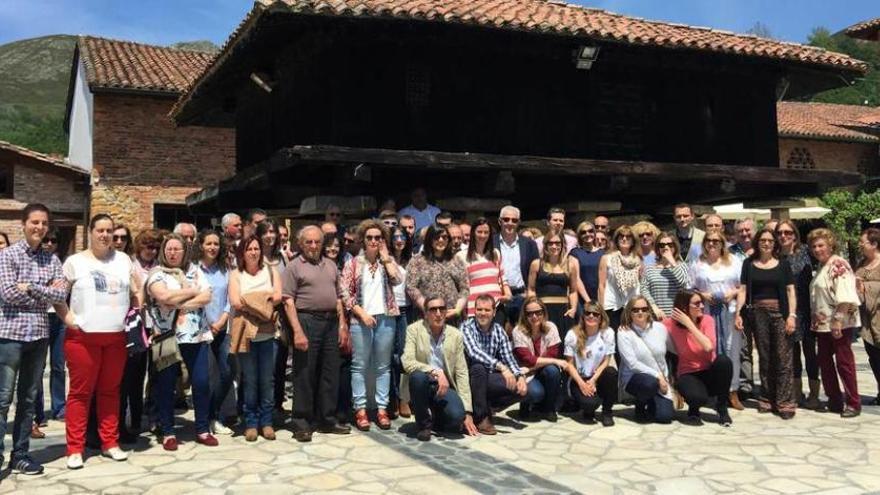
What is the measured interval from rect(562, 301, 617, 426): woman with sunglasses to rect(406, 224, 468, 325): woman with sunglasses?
1.16 m

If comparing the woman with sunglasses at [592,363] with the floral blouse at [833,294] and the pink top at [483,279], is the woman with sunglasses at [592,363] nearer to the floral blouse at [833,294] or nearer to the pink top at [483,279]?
the pink top at [483,279]

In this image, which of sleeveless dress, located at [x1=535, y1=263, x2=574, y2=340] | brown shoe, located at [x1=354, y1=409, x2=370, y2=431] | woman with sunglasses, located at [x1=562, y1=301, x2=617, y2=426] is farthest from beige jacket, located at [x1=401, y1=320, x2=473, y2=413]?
sleeveless dress, located at [x1=535, y1=263, x2=574, y2=340]

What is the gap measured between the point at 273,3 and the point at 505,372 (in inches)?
205

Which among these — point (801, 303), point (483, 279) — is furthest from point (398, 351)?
point (801, 303)

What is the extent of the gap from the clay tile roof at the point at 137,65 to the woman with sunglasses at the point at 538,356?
1414cm

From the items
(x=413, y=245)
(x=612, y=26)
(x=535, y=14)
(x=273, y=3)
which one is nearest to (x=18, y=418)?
(x=413, y=245)

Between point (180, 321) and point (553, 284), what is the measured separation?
3.65m

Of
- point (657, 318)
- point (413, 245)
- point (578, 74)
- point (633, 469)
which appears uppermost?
point (578, 74)

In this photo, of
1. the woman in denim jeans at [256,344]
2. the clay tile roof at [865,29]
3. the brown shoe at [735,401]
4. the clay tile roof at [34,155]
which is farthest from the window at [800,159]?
the woman in denim jeans at [256,344]

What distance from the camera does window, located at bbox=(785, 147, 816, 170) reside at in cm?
2922

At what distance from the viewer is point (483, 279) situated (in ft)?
23.9

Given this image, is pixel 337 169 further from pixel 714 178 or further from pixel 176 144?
pixel 176 144

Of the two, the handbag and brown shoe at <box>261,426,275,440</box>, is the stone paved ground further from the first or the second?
the handbag

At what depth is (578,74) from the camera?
11828 mm
